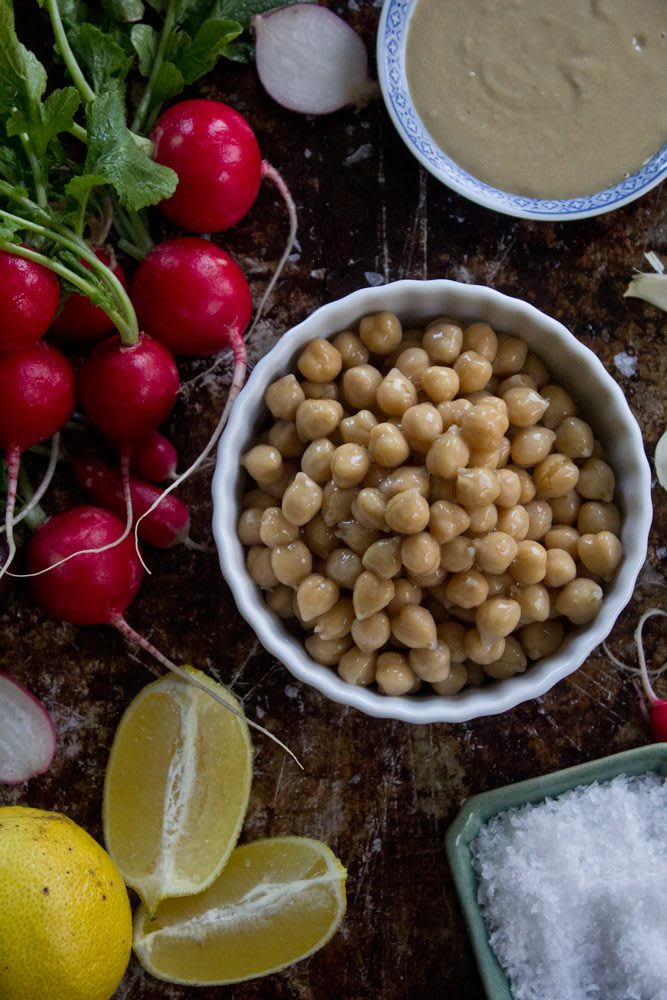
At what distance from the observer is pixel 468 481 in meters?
1.18

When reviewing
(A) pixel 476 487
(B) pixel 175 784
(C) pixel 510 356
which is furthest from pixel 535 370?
(B) pixel 175 784

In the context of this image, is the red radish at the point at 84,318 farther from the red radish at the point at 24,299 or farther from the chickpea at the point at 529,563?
the chickpea at the point at 529,563

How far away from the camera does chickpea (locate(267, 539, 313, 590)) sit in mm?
1282

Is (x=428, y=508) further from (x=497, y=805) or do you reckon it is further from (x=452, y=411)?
(x=497, y=805)

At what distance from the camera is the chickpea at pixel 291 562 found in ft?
4.21

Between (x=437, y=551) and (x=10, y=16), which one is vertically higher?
(x=10, y=16)

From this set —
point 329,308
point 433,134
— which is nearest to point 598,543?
point 329,308

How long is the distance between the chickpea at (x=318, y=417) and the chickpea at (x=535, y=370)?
0.28 metres

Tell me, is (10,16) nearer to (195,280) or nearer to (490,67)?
(195,280)

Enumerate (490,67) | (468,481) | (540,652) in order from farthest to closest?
(490,67), (540,652), (468,481)

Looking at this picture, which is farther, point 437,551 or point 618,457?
point 618,457

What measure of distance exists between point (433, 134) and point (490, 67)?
0.13 metres

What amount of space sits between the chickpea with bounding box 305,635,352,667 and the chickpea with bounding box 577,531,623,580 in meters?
0.34

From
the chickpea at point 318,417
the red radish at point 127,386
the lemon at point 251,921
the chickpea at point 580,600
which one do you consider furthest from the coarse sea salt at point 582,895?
the red radish at point 127,386
